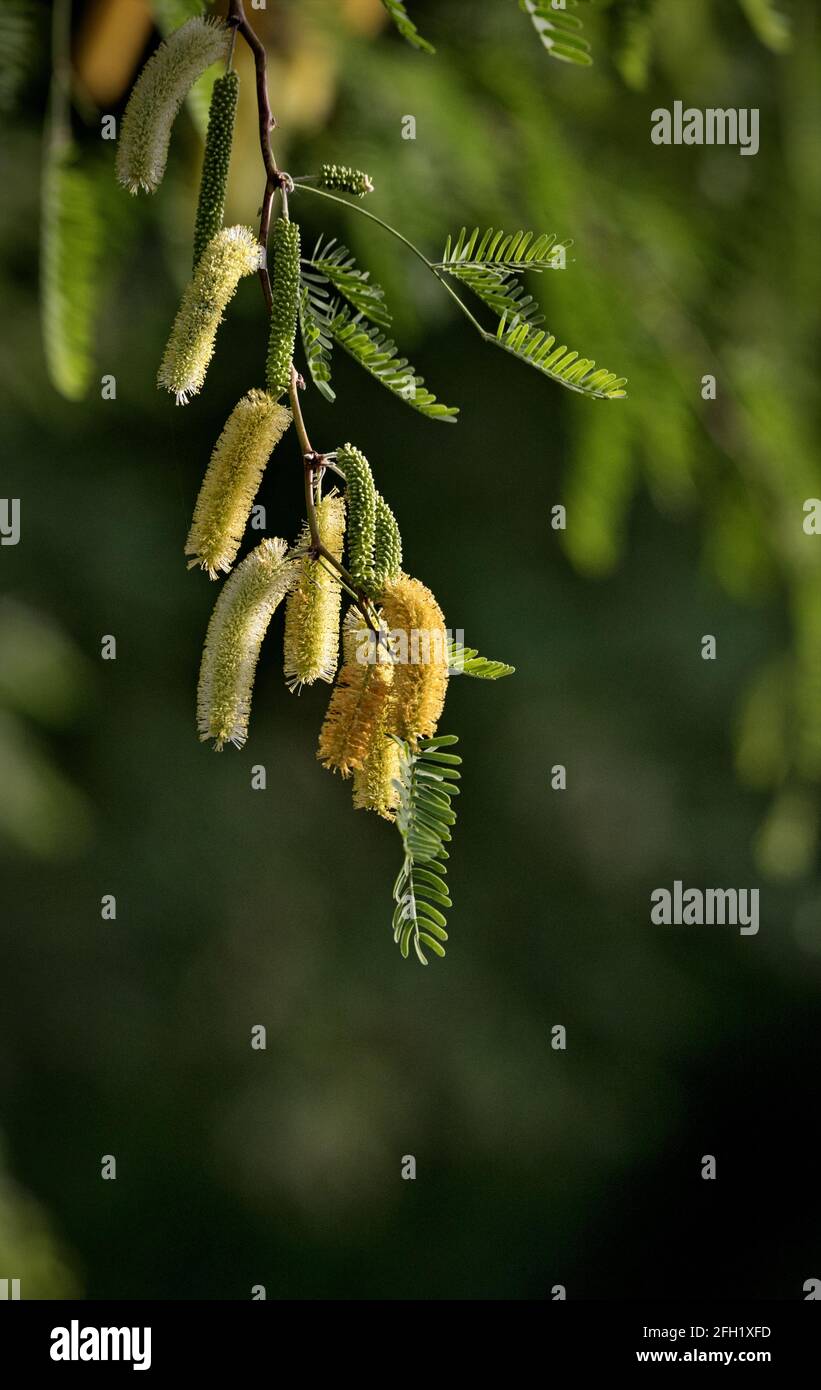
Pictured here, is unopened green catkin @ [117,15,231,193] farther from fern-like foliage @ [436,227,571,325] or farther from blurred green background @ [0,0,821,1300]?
blurred green background @ [0,0,821,1300]

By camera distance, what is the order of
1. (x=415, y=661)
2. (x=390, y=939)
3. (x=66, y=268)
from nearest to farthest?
(x=415, y=661)
(x=66, y=268)
(x=390, y=939)

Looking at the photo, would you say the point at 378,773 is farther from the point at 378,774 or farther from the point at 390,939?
the point at 390,939

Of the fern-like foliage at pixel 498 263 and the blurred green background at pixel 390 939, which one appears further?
the blurred green background at pixel 390 939

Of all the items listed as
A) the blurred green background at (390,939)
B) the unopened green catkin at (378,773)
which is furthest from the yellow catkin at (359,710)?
the blurred green background at (390,939)

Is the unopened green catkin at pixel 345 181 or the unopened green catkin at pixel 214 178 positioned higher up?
the unopened green catkin at pixel 345 181

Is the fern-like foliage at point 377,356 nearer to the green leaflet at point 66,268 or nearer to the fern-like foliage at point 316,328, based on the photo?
the fern-like foliage at point 316,328

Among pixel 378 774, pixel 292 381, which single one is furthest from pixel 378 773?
pixel 292 381
